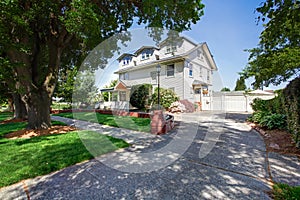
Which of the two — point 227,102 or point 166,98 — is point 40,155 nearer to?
point 166,98

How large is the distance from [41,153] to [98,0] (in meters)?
6.20

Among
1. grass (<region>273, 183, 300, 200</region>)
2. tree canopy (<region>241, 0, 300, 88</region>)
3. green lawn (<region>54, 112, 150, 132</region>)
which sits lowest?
grass (<region>273, 183, 300, 200</region>)

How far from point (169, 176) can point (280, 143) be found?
4.17 m

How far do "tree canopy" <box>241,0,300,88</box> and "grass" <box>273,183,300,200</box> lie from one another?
3.73 metres

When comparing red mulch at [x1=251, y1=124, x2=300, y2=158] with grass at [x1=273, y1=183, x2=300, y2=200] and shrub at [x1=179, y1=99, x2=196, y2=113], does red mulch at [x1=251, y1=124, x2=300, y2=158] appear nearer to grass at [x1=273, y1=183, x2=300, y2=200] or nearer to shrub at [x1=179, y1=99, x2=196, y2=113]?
grass at [x1=273, y1=183, x2=300, y2=200]

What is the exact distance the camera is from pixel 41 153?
13.4 ft

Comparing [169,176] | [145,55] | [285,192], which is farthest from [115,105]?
[285,192]

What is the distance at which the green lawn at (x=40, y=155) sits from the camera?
3.02 m

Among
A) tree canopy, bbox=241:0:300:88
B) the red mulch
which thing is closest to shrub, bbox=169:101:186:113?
tree canopy, bbox=241:0:300:88

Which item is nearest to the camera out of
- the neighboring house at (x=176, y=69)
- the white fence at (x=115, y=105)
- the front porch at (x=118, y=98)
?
the neighboring house at (x=176, y=69)

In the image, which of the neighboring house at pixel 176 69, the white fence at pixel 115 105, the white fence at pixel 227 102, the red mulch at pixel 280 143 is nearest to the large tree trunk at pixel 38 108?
the red mulch at pixel 280 143

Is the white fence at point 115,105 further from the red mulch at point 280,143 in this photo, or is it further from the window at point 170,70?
the red mulch at point 280,143

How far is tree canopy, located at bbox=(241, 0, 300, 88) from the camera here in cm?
364

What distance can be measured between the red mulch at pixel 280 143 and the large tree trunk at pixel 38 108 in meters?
8.98
